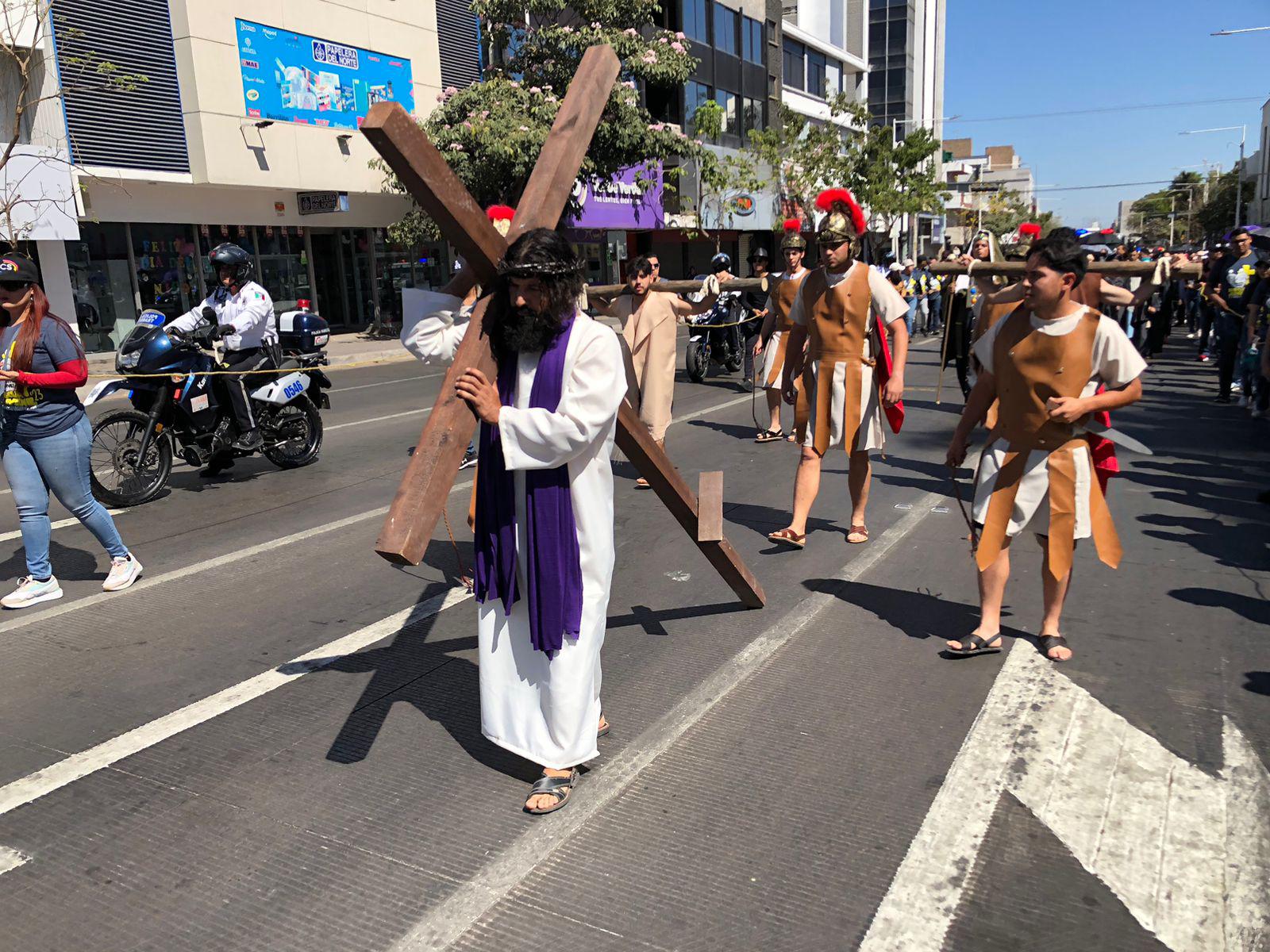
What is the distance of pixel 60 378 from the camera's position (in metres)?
5.04

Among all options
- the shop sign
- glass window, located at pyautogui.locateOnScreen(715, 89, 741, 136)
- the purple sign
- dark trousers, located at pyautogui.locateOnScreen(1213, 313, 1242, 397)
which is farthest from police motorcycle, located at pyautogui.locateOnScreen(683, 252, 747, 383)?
glass window, located at pyautogui.locateOnScreen(715, 89, 741, 136)

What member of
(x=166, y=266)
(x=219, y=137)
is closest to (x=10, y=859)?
(x=219, y=137)

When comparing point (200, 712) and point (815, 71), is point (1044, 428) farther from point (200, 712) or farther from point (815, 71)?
point (815, 71)

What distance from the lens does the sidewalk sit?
18.2 metres

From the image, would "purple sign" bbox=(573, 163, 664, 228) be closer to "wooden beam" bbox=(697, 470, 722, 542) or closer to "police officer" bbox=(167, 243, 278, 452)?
"police officer" bbox=(167, 243, 278, 452)

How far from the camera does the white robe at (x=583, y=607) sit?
3100 mm

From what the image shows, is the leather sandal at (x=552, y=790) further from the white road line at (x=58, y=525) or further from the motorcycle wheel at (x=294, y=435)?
the motorcycle wheel at (x=294, y=435)

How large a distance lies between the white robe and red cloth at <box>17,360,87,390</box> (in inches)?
105

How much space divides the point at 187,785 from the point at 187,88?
20.0 m

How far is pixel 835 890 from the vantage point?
2.74 m

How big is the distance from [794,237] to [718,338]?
689 centimetres

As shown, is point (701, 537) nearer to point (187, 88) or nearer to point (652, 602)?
point (652, 602)

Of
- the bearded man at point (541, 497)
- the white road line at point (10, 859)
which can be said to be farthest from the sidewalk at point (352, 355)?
the bearded man at point (541, 497)

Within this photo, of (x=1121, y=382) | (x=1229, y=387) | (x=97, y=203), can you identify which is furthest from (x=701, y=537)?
(x=97, y=203)
